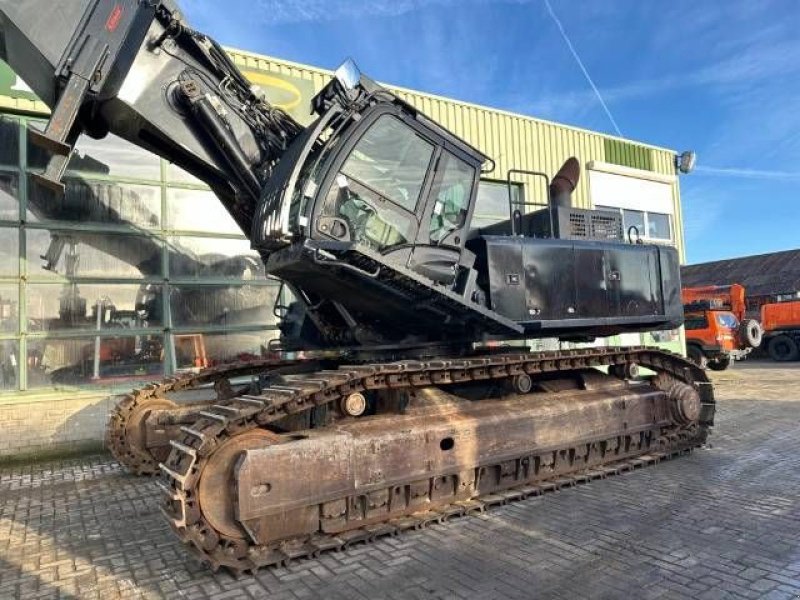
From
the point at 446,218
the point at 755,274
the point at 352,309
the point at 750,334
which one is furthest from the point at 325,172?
the point at 755,274

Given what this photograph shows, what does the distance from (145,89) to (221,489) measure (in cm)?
328

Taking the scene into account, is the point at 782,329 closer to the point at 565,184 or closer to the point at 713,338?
the point at 713,338

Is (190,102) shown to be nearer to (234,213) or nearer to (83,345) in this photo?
(234,213)

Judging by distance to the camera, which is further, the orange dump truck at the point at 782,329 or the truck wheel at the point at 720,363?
the orange dump truck at the point at 782,329

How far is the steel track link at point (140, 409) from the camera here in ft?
22.2

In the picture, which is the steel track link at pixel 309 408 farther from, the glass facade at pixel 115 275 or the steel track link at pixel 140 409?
the glass facade at pixel 115 275

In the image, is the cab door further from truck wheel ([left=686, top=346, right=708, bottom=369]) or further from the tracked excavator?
truck wheel ([left=686, top=346, right=708, bottom=369])

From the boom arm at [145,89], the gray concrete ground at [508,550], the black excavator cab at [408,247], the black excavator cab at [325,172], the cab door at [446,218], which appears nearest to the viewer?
the gray concrete ground at [508,550]

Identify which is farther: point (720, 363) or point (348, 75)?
point (720, 363)

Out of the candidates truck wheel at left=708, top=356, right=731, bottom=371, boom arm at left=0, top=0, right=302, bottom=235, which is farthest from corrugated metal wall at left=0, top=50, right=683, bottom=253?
truck wheel at left=708, top=356, right=731, bottom=371

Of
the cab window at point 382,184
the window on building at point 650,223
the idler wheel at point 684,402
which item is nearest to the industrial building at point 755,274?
the window on building at point 650,223

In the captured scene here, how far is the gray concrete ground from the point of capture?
3830mm

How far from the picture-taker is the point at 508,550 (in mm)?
4395

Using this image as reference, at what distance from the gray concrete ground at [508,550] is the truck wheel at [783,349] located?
2315cm
